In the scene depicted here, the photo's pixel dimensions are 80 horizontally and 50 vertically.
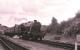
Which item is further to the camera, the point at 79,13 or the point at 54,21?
the point at 54,21

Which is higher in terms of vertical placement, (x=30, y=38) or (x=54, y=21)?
(x=54, y=21)

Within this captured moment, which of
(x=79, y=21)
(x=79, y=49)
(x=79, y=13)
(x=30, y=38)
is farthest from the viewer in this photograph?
(x=79, y=13)

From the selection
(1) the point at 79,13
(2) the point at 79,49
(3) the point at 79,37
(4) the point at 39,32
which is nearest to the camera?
(3) the point at 79,37

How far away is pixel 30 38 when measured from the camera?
5831cm

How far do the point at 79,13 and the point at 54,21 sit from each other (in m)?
49.2

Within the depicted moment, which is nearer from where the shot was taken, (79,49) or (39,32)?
(79,49)

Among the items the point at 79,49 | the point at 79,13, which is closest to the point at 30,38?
the point at 79,49

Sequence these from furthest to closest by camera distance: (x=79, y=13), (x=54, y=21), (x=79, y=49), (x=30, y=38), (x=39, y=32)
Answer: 1. (x=54, y=21)
2. (x=79, y=13)
3. (x=30, y=38)
4. (x=39, y=32)
5. (x=79, y=49)

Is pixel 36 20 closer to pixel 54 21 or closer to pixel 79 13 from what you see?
pixel 79 13

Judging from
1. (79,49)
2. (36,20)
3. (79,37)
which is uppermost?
(36,20)

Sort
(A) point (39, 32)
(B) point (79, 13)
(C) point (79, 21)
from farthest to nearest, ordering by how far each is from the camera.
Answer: (B) point (79, 13)
(C) point (79, 21)
(A) point (39, 32)

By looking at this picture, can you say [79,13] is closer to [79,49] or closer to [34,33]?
[34,33]

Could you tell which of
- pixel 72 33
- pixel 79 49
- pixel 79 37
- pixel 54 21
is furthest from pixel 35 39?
pixel 54 21

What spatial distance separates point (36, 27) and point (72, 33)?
1300 cm
